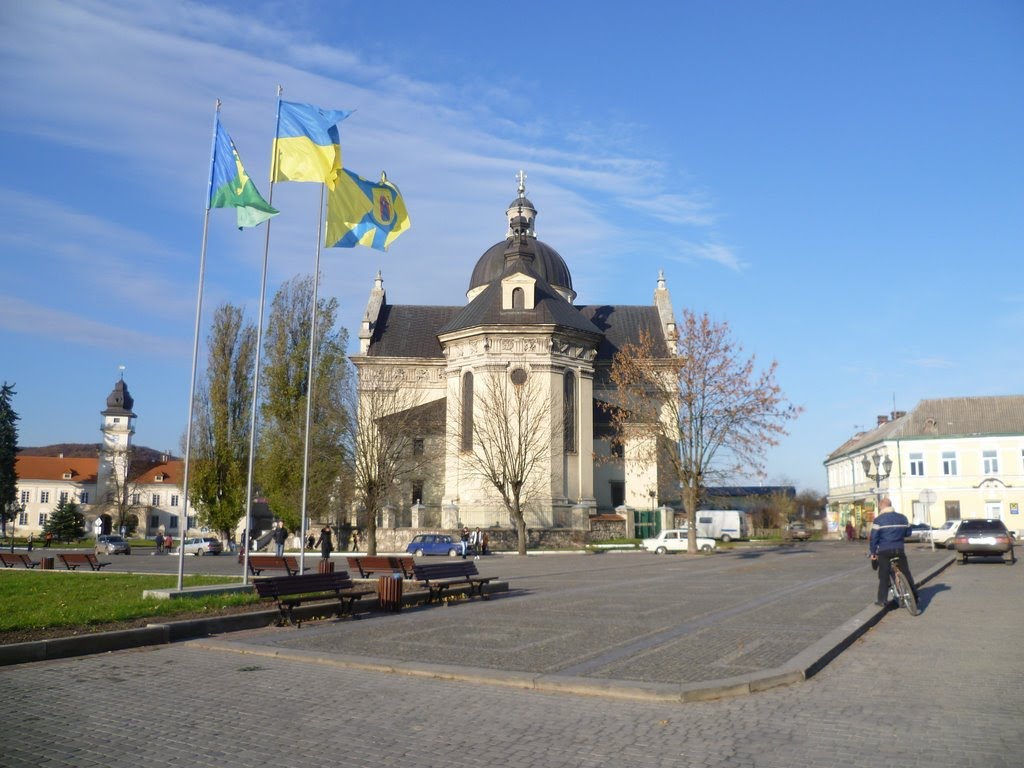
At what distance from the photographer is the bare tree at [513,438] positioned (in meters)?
43.2

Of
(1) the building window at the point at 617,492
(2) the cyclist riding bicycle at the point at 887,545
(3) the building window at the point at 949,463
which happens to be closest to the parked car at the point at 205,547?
(1) the building window at the point at 617,492

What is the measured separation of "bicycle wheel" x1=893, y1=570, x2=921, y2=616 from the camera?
14.1m

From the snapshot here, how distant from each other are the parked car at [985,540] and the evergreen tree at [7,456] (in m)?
66.5

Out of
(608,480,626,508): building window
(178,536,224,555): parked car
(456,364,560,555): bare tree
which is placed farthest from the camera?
(608,480,626,508): building window

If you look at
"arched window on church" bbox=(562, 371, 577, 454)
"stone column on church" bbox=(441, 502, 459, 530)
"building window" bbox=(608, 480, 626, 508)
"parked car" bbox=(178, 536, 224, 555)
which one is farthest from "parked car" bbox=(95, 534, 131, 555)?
"building window" bbox=(608, 480, 626, 508)

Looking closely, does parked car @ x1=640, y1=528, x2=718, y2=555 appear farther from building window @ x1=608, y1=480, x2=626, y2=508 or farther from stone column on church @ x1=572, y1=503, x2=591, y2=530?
building window @ x1=608, y1=480, x2=626, y2=508

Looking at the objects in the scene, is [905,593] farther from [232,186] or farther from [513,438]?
[513,438]

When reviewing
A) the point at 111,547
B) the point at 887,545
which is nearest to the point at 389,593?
the point at 887,545

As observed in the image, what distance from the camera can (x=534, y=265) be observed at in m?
61.3

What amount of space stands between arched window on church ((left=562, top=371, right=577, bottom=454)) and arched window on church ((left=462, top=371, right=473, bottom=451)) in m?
5.69

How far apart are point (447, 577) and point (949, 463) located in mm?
54379

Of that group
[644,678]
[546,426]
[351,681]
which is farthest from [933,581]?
[546,426]

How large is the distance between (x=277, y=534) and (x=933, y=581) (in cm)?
2461

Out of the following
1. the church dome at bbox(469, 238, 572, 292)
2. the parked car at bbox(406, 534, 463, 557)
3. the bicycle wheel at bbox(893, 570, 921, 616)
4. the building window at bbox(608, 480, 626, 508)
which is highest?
the church dome at bbox(469, 238, 572, 292)
